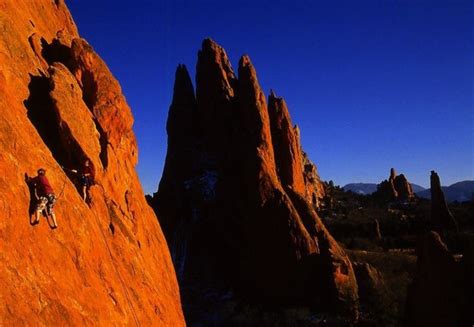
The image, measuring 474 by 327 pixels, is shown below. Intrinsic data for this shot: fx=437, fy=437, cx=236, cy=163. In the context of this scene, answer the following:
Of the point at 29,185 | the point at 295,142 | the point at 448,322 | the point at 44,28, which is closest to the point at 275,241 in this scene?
the point at 448,322

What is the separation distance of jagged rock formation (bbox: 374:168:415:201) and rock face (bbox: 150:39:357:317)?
99.9 m

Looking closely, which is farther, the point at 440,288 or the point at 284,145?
the point at 284,145

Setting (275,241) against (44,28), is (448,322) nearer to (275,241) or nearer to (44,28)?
(275,241)

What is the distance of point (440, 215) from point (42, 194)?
9563 centimetres

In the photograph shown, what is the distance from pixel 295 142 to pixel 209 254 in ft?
76.1

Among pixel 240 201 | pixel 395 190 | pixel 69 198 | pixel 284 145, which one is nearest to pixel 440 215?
pixel 284 145

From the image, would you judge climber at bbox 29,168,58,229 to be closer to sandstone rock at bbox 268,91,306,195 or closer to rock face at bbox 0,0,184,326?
rock face at bbox 0,0,184,326

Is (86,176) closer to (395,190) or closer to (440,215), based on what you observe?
(440,215)

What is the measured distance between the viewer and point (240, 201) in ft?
185

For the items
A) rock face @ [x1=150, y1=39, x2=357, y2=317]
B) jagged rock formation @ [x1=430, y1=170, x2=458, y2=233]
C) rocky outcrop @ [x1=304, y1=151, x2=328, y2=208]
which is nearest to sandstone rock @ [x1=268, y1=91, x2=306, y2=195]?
rock face @ [x1=150, y1=39, x2=357, y2=317]

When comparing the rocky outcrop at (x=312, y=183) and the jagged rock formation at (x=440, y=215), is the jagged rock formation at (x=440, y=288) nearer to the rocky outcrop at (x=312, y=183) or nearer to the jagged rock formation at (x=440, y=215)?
the jagged rock formation at (x=440, y=215)

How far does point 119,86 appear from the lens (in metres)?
27.5

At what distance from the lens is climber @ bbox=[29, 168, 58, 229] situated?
14047mm

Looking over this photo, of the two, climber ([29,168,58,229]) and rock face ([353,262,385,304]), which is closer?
climber ([29,168,58,229])
